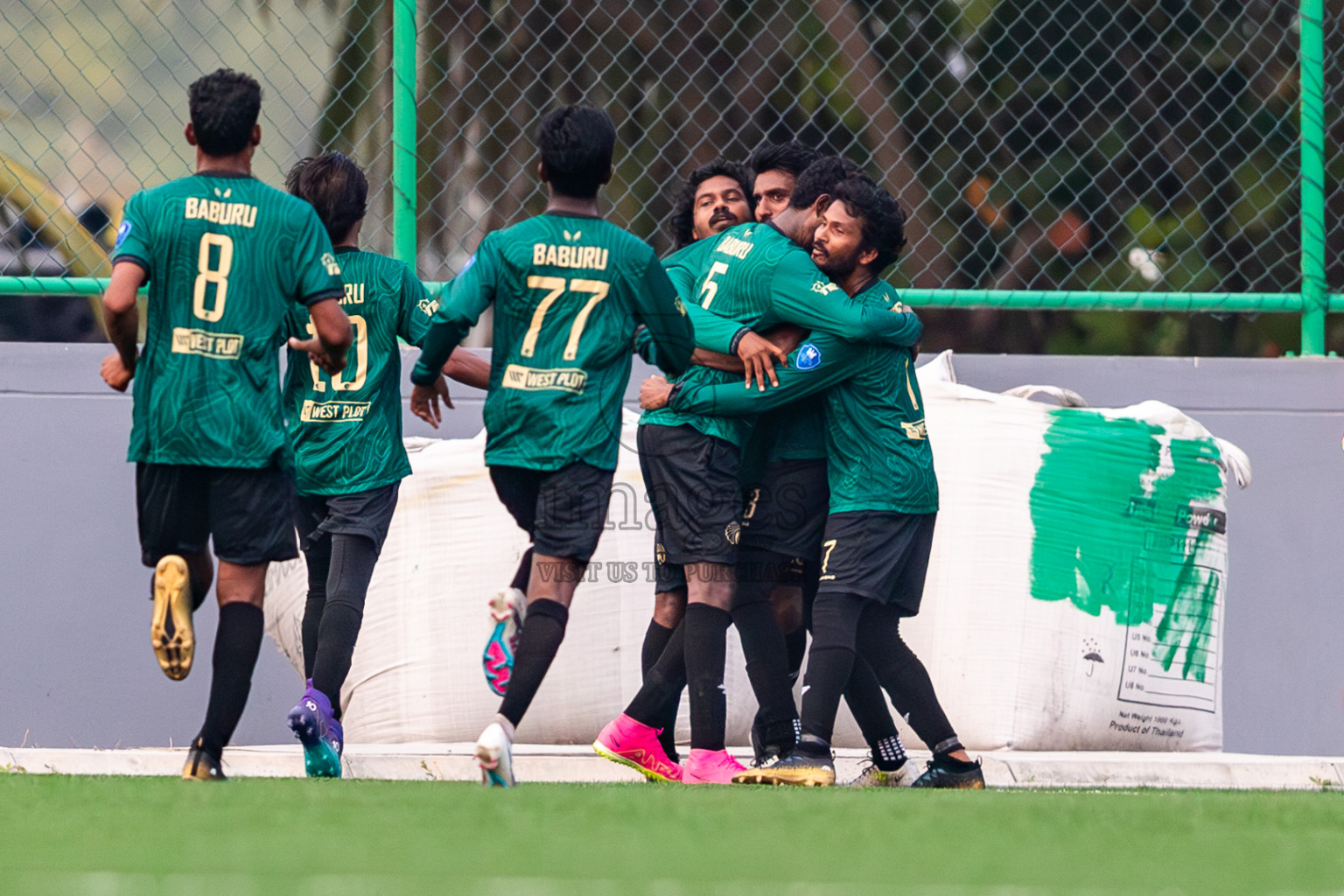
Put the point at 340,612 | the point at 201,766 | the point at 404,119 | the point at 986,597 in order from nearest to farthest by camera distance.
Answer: the point at 201,766 < the point at 340,612 < the point at 986,597 < the point at 404,119

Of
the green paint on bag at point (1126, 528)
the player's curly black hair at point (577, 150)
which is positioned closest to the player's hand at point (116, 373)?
the player's curly black hair at point (577, 150)

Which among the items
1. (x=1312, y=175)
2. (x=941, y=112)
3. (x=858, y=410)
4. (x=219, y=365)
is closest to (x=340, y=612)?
(x=219, y=365)

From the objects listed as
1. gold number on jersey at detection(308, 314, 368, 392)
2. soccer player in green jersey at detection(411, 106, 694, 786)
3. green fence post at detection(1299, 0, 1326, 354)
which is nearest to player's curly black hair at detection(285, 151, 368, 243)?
gold number on jersey at detection(308, 314, 368, 392)

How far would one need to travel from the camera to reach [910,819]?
3059mm

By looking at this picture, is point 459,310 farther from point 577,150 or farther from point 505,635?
point 505,635

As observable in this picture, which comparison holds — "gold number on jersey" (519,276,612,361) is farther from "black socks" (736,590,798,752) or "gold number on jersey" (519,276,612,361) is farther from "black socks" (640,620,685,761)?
"black socks" (640,620,685,761)

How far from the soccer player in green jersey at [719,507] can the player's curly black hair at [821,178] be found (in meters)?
0.03

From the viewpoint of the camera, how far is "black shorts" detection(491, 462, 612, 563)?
3.96 metres

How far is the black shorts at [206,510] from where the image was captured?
384 cm

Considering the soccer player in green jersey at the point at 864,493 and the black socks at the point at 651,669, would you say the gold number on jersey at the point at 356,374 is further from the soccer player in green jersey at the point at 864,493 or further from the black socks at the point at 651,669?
the black socks at the point at 651,669

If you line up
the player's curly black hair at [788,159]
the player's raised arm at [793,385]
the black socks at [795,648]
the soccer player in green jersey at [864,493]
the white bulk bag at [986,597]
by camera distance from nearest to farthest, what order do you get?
the soccer player in green jersey at [864,493]
the player's raised arm at [793,385]
the black socks at [795,648]
the player's curly black hair at [788,159]
the white bulk bag at [986,597]

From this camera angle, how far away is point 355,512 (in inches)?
181

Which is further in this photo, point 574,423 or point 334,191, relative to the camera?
point 334,191

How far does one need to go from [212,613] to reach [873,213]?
2.88 metres
